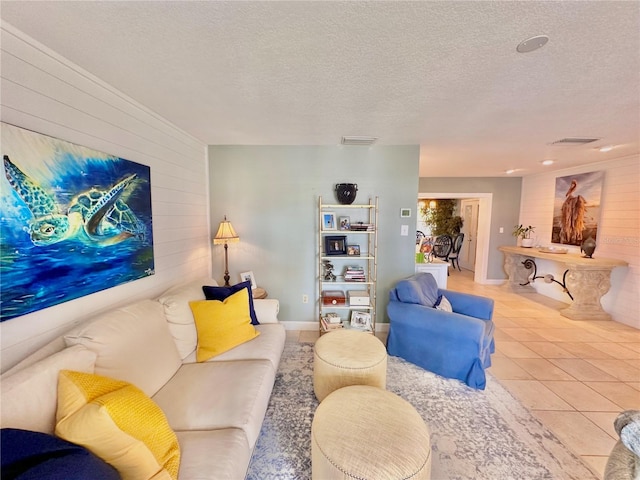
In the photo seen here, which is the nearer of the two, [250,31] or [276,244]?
[250,31]

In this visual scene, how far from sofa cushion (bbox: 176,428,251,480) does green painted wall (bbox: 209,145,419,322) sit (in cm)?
211

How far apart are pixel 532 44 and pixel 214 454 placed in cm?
243

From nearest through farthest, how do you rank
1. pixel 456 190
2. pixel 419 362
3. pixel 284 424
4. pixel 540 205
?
1. pixel 284 424
2. pixel 419 362
3. pixel 540 205
4. pixel 456 190

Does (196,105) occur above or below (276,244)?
above

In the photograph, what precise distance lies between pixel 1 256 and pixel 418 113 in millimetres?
2689

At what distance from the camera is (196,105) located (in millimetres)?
2021

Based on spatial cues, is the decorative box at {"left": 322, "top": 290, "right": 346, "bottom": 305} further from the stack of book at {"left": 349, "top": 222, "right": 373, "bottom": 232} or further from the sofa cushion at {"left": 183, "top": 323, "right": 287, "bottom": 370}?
the sofa cushion at {"left": 183, "top": 323, "right": 287, "bottom": 370}

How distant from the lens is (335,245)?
3146mm

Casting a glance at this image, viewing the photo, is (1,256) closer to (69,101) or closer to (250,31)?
(69,101)

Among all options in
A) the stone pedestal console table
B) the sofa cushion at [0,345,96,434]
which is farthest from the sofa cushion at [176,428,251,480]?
the stone pedestal console table

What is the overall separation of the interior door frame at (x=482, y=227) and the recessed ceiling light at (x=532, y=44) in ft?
13.8

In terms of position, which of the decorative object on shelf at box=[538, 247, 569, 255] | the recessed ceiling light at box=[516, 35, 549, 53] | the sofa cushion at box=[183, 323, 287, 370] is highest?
the recessed ceiling light at box=[516, 35, 549, 53]

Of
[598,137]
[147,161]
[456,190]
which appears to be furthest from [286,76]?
[456,190]

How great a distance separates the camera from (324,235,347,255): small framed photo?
3.14m
